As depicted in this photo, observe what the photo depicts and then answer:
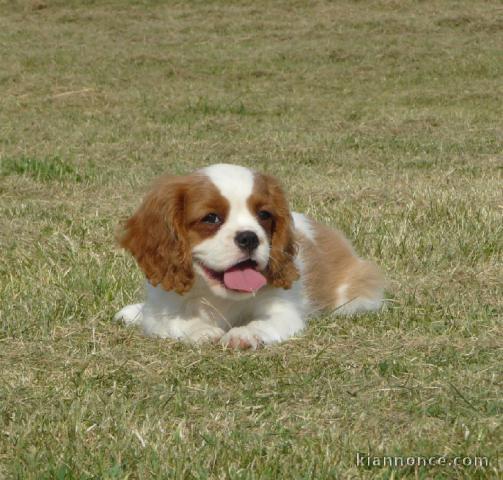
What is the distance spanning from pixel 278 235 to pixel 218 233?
44 centimetres

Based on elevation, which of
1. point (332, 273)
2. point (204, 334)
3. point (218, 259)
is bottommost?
point (332, 273)

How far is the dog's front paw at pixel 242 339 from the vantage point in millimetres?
5016

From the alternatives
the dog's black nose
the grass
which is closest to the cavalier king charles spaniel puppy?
the dog's black nose

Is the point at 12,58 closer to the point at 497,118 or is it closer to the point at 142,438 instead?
the point at 497,118

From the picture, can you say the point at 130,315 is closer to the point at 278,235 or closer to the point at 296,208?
the point at 278,235

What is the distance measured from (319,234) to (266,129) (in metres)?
8.40

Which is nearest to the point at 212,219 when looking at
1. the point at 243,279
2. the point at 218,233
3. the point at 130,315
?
the point at 218,233

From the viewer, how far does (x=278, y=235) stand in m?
5.35

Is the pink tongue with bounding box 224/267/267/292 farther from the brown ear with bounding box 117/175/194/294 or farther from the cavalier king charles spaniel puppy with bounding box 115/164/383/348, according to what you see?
the brown ear with bounding box 117/175/194/294

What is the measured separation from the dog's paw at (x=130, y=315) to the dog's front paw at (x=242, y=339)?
2.13 feet

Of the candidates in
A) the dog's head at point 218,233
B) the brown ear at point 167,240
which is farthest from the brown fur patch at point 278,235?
the brown ear at point 167,240

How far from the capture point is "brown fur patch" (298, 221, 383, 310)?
587 centimetres

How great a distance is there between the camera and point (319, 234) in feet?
20.6

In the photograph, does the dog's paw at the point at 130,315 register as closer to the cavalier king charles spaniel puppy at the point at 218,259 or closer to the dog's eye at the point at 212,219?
the cavalier king charles spaniel puppy at the point at 218,259
